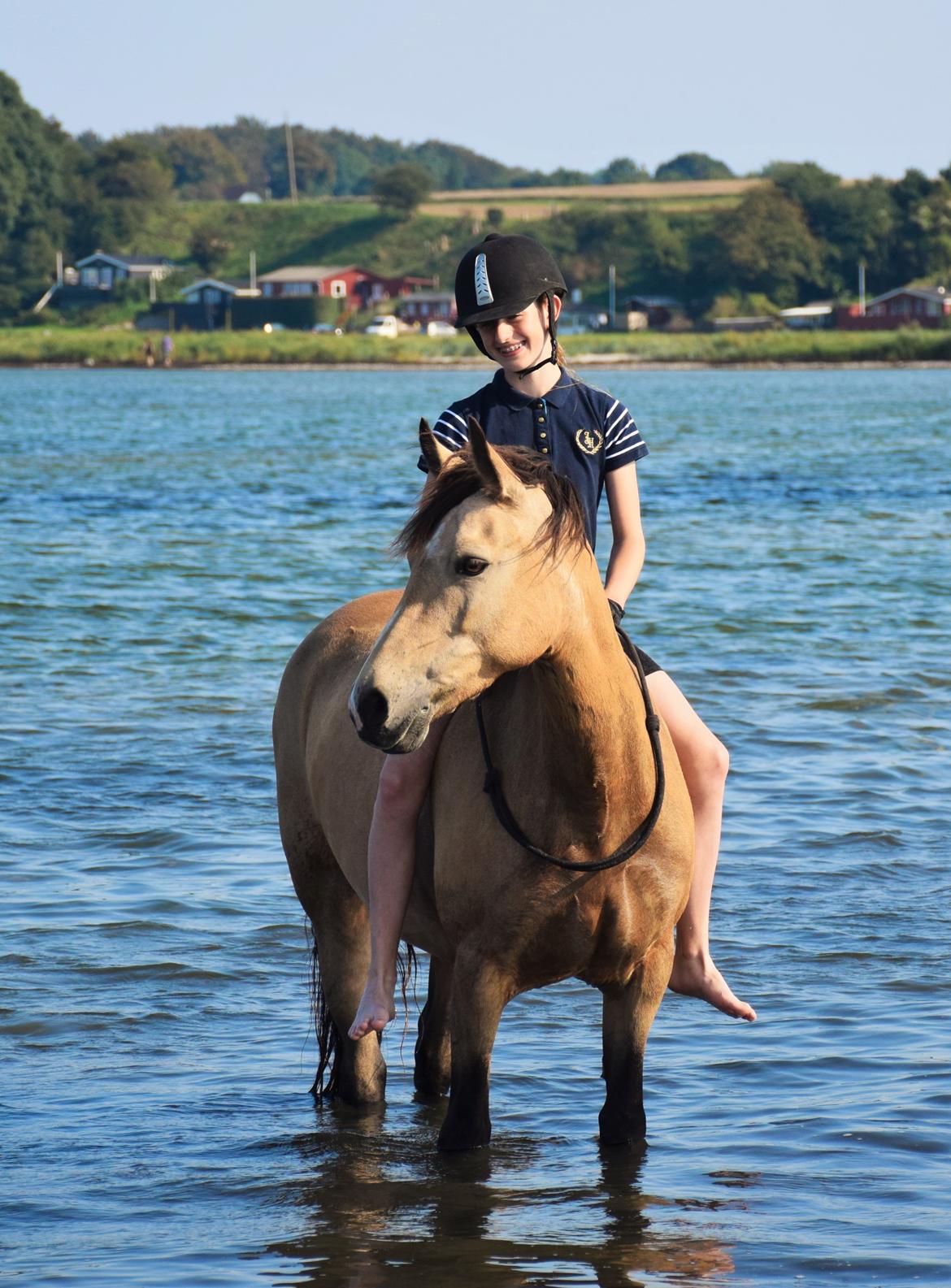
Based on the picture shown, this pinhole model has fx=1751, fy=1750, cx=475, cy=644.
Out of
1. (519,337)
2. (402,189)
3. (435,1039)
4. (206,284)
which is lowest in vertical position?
(435,1039)

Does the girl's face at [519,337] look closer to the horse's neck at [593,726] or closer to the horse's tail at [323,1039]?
the horse's neck at [593,726]

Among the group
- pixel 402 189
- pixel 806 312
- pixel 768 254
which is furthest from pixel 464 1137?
pixel 402 189

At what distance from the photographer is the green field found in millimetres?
106688

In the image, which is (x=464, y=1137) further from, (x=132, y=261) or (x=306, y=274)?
(x=132, y=261)

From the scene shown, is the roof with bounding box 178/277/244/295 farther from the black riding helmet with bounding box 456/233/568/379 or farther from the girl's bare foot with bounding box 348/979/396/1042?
the girl's bare foot with bounding box 348/979/396/1042

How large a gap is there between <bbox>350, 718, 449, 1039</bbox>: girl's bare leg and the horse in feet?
0.16

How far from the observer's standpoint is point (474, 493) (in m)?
3.90

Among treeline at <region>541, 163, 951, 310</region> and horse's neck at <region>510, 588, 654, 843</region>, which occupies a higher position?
treeline at <region>541, 163, 951, 310</region>

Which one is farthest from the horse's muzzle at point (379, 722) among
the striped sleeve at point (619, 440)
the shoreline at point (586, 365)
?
the shoreline at point (586, 365)

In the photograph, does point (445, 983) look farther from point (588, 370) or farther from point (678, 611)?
point (588, 370)

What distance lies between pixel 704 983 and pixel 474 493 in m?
1.82

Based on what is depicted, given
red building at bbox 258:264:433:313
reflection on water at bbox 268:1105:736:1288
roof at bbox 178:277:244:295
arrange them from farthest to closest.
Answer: red building at bbox 258:264:433:313 → roof at bbox 178:277:244:295 → reflection on water at bbox 268:1105:736:1288

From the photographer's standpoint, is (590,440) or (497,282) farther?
(590,440)

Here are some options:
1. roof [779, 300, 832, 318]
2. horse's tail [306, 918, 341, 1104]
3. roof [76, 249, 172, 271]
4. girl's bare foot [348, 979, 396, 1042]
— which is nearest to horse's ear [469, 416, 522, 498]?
girl's bare foot [348, 979, 396, 1042]
